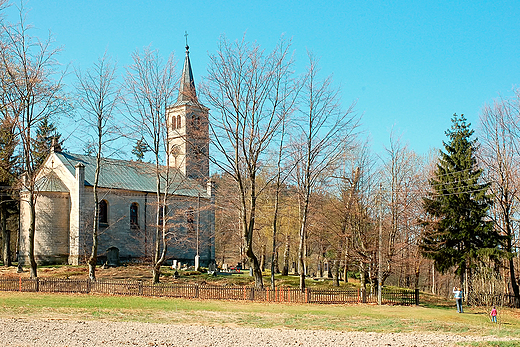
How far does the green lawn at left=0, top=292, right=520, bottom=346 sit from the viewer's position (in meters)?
17.3

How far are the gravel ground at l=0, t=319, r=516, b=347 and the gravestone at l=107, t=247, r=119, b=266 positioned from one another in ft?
95.5

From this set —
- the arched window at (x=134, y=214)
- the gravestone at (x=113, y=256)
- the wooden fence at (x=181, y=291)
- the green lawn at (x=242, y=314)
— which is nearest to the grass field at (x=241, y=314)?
the green lawn at (x=242, y=314)

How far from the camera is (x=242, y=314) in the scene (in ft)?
65.5

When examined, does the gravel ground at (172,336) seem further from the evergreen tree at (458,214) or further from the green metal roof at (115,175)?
the green metal roof at (115,175)

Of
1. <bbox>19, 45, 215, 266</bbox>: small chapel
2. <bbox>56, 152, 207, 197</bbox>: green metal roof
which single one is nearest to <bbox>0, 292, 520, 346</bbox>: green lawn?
<bbox>19, 45, 215, 266</bbox>: small chapel

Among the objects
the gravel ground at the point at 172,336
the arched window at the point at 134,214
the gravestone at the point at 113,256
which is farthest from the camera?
the arched window at the point at 134,214

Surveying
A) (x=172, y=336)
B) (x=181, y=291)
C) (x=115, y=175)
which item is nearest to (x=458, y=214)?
(x=181, y=291)

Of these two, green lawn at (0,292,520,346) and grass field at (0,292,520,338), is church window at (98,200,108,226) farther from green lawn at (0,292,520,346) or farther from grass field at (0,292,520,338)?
grass field at (0,292,520,338)

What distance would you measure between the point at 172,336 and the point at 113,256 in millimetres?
32626

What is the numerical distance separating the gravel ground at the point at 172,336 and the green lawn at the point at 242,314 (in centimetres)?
155

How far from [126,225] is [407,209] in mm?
24843

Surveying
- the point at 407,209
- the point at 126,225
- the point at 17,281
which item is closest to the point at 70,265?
the point at 126,225

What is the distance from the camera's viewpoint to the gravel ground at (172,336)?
42.4 feet

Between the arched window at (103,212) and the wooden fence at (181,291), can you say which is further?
the arched window at (103,212)
